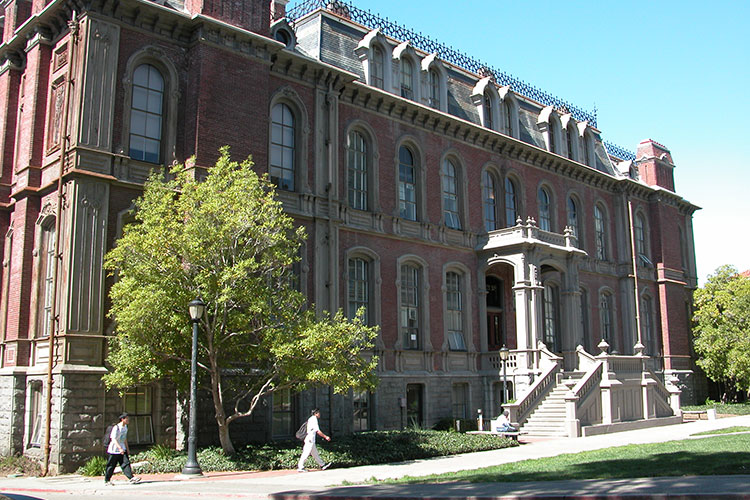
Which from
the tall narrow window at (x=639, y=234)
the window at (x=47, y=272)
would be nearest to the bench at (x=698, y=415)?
the tall narrow window at (x=639, y=234)

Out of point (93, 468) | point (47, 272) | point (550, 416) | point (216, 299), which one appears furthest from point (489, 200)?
point (93, 468)

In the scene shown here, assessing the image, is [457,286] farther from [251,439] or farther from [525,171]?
[251,439]

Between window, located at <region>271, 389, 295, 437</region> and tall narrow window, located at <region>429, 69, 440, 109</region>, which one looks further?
tall narrow window, located at <region>429, 69, 440, 109</region>

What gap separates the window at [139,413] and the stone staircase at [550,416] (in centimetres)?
1372

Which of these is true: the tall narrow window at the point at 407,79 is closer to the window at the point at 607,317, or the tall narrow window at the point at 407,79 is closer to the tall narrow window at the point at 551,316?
the tall narrow window at the point at 551,316

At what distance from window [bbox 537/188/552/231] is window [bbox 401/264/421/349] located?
9.63 m

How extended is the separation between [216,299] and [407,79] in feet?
54.9

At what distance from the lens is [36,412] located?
2175 centimetres

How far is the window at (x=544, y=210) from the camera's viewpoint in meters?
38.3

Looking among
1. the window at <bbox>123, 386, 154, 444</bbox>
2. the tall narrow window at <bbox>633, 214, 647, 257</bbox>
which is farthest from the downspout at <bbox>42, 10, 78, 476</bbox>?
the tall narrow window at <bbox>633, 214, 647, 257</bbox>

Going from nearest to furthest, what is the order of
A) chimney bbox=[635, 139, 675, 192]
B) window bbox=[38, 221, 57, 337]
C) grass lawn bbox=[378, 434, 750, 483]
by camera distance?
grass lawn bbox=[378, 434, 750, 483] < window bbox=[38, 221, 57, 337] < chimney bbox=[635, 139, 675, 192]

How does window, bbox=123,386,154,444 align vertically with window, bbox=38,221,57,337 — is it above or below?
below

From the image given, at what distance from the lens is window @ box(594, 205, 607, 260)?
138 feet

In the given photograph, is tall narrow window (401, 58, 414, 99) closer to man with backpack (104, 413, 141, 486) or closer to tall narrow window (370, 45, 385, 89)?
tall narrow window (370, 45, 385, 89)
